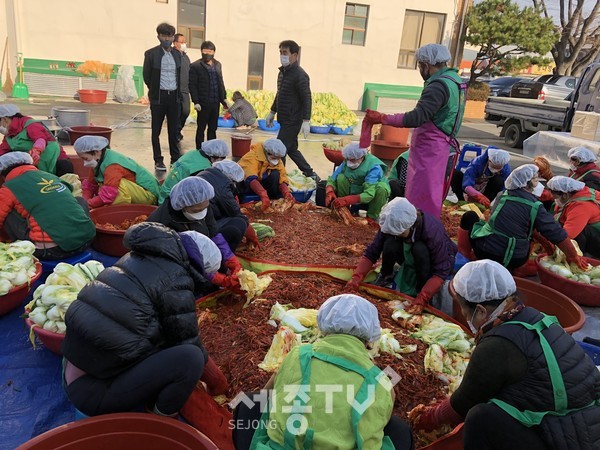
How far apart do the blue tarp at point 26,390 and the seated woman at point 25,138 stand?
2465 mm

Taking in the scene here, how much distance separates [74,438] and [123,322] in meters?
0.46

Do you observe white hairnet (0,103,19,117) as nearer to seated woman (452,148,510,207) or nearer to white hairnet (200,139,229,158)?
white hairnet (200,139,229,158)

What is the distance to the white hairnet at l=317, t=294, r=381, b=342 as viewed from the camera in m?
1.80

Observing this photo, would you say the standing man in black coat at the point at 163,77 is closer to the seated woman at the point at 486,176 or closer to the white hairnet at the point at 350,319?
the seated woman at the point at 486,176

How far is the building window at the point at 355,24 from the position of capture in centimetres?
1605

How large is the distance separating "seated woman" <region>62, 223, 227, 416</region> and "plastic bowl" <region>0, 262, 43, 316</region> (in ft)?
3.74

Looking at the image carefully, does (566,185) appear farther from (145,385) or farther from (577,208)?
(145,385)

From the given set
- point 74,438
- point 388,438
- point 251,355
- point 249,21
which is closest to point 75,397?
point 74,438

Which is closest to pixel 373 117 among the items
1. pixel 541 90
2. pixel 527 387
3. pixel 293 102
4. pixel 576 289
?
pixel 576 289

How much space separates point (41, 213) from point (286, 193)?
8.22 feet

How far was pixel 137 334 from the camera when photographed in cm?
200

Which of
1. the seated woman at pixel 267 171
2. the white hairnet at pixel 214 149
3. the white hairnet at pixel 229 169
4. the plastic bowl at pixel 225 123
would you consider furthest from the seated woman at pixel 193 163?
the plastic bowl at pixel 225 123

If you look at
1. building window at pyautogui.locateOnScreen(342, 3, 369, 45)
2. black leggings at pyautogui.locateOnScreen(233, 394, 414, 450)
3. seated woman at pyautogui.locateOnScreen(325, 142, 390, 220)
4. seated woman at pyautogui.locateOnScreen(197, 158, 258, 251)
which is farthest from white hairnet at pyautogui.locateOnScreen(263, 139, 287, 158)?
building window at pyautogui.locateOnScreen(342, 3, 369, 45)

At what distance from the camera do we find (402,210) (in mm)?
3186
